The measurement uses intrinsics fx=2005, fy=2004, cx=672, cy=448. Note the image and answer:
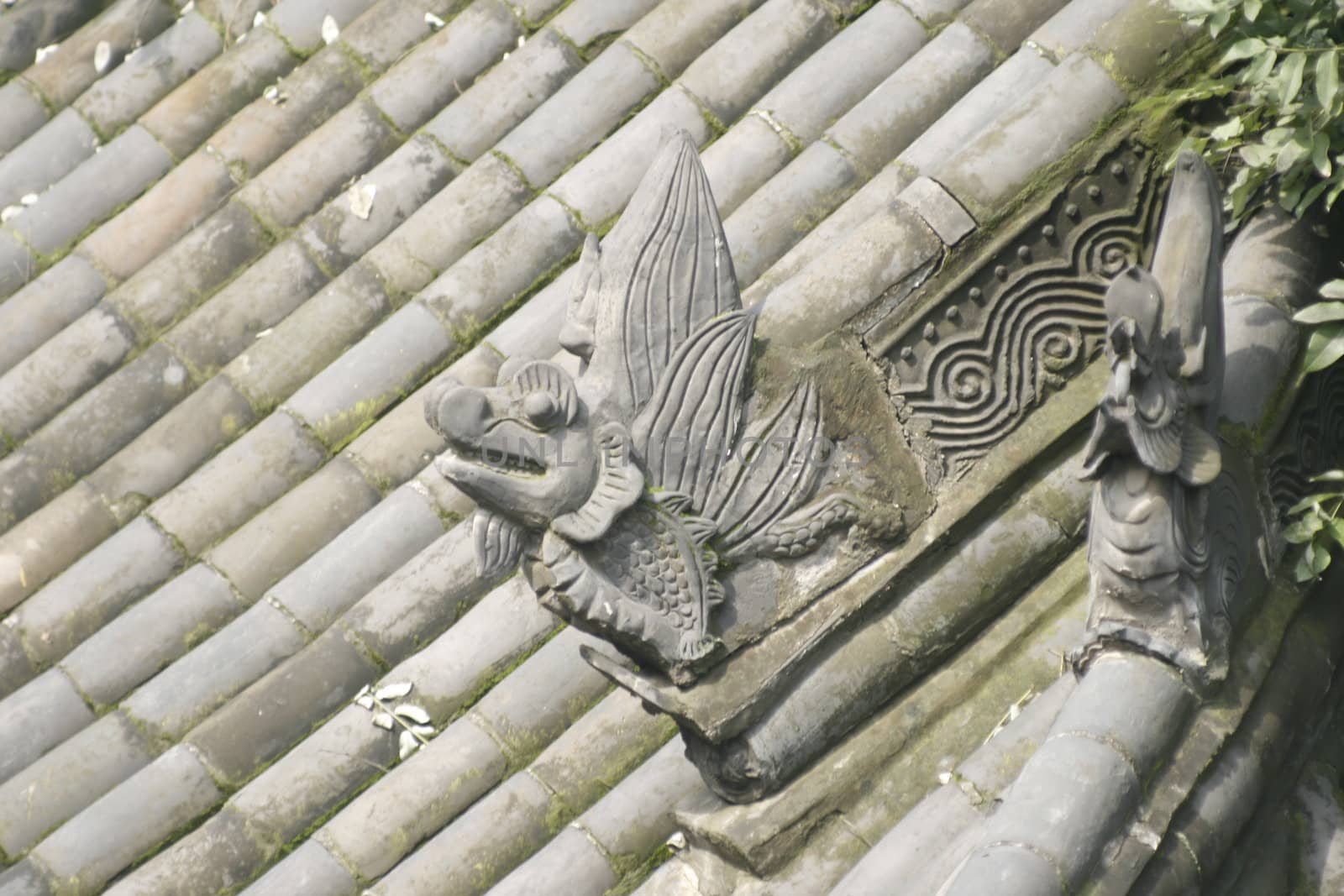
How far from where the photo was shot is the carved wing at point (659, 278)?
582 centimetres

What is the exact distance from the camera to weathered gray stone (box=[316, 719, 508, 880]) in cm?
685

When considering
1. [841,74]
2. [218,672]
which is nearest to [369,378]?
[218,672]

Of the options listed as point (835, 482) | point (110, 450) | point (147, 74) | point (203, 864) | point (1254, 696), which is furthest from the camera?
point (147, 74)

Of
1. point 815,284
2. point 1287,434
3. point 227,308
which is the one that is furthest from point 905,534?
point 227,308

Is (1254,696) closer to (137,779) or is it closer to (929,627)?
(929,627)

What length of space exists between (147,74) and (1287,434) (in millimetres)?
5251

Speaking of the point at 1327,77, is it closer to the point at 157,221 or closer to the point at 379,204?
the point at 379,204

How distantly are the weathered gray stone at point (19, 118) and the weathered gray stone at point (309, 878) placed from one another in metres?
3.74

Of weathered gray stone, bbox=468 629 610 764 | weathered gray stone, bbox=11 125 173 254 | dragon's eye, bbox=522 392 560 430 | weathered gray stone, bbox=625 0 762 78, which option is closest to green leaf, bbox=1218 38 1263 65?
dragon's eye, bbox=522 392 560 430

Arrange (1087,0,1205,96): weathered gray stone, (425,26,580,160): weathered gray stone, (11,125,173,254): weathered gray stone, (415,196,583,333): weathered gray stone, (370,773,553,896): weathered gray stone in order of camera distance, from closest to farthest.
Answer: (1087,0,1205,96): weathered gray stone < (370,773,553,896): weathered gray stone < (415,196,583,333): weathered gray stone < (425,26,580,160): weathered gray stone < (11,125,173,254): weathered gray stone

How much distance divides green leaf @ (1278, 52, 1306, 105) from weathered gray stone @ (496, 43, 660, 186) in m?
2.96

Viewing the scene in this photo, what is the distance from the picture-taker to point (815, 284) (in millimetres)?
6078

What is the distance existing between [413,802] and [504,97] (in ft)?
9.87

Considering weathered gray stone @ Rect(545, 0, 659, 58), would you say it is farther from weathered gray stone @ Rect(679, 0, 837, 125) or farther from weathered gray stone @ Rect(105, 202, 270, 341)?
weathered gray stone @ Rect(105, 202, 270, 341)
